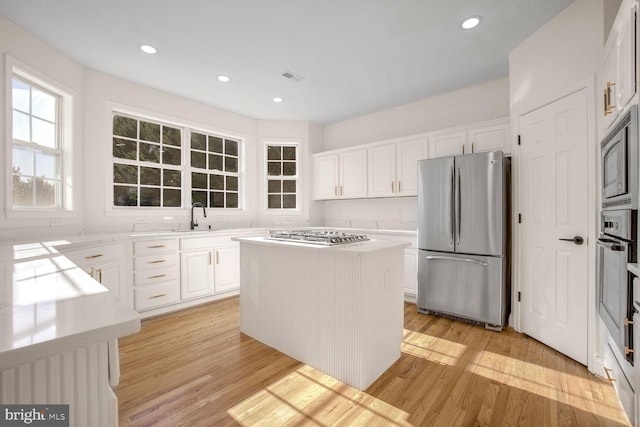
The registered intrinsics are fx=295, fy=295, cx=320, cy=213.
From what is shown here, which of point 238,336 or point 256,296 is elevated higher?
point 256,296

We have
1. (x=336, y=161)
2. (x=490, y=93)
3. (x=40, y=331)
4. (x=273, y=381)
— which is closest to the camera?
(x=40, y=331)

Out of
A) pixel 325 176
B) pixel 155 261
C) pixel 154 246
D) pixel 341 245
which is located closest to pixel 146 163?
pixel 154 246

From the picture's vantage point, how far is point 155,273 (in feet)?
10.8

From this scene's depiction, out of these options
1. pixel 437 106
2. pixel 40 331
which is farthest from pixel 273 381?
pixel 437 106

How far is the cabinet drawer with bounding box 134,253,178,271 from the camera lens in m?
3.18

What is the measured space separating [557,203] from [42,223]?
4.58 m

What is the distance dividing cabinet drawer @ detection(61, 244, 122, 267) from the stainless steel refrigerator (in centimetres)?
319

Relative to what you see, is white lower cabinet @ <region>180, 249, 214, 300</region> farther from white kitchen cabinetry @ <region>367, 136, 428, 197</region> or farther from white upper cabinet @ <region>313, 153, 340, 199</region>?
white kitchen cabinetry @ <region>367, 136, 428, 197</region>

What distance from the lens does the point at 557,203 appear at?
7.90 feet

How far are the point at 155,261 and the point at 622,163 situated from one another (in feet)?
12.9

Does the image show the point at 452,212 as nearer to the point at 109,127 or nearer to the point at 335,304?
the point at 335,304

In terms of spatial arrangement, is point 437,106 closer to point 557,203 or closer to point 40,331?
point 557,203

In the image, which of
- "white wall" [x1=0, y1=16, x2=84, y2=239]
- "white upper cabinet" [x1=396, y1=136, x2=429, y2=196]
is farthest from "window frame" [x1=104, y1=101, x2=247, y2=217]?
"white upper cabinet" [x1=396, y1=136, x2=429, y2=196]

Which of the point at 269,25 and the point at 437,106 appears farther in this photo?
the point at 437,106
